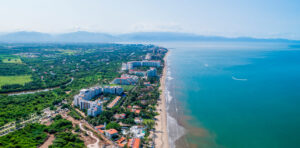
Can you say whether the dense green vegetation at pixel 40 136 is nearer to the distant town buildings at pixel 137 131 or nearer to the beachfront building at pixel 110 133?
the beachfront building at pixel 110 133

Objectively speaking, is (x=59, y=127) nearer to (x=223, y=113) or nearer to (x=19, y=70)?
(x=223, y=113)

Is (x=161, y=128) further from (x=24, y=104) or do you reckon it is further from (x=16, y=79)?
(x=16, y=79)

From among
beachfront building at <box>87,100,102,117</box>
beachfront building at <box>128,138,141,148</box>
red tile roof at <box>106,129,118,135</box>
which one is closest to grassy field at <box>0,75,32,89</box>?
beachfront building at <box>87,100,102,117</box>

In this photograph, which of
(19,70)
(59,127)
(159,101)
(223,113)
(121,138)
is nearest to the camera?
(121,138)

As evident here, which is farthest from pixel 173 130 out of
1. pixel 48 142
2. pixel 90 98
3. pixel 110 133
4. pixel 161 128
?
pixel 90 98

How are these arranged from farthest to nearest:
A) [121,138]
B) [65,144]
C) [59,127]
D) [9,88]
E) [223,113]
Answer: [9,88] → [223,113] → [59,127] → [121,138] → [65,144]

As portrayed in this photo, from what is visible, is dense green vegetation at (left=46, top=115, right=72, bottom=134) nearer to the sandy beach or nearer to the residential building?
the residential building

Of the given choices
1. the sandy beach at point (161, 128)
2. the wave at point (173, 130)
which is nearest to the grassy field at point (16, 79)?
the sandy beach at point (161, 128)

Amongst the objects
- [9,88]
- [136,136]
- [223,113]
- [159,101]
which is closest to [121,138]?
[136,136]
